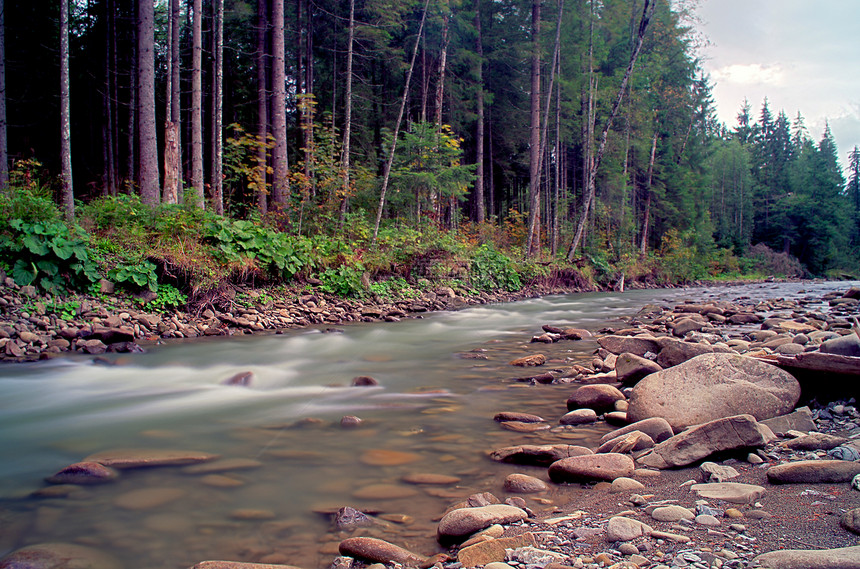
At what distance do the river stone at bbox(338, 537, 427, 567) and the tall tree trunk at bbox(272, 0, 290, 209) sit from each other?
11726 mm

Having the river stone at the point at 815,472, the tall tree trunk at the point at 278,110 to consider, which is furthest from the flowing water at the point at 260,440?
the tall tree trunk at the point at 278,110

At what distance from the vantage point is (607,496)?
249cm

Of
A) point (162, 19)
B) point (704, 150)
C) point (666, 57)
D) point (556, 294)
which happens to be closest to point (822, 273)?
point (704, 150)

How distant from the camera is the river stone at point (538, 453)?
10.2ft

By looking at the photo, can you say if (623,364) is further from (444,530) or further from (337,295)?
(337,295)

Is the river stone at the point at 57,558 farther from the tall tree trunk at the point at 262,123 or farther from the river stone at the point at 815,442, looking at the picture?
the tall tree trunk at the point at 262,123

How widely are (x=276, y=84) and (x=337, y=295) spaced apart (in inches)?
263

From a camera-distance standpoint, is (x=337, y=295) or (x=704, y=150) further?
(x=704, y=150)

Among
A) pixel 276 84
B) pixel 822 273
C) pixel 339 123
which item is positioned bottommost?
pixel 822 273

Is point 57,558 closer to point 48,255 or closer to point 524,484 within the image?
point 524,484

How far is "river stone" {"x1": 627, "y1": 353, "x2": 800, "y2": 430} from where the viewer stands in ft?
11.3

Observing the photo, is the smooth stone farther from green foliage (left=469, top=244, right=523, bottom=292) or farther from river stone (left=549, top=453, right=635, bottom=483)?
green foliage (left=469, top=244, right=523, bottom=292)

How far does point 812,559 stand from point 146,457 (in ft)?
12.0

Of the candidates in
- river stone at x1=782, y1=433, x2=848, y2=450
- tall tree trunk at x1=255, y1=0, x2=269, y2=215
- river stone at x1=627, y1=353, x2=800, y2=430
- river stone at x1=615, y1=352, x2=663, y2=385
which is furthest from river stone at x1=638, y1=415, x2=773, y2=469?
tall tree trunk at x1=255, y1=0, x2=269, y2=215
